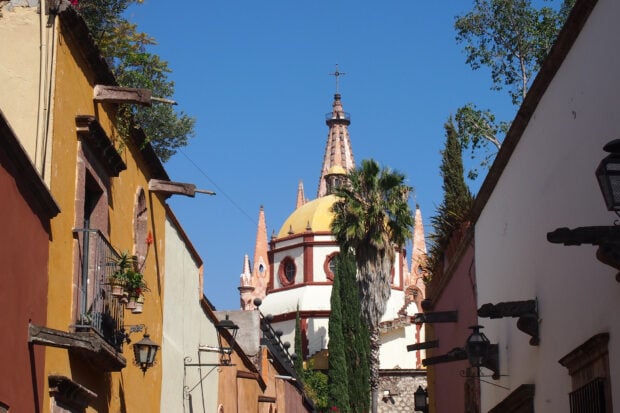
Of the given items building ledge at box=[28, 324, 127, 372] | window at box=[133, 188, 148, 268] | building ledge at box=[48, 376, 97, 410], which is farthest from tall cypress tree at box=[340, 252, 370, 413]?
building ledge at box=[48, 376, 97, 410]

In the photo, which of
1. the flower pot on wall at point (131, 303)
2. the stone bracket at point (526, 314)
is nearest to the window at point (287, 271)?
the stone bracket at point (526, 314)

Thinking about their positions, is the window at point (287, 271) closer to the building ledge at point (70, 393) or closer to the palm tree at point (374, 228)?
the palm tree at point (374, 228)

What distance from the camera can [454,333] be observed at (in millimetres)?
19141

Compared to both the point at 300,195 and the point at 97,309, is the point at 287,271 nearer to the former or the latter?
the point at 300,195

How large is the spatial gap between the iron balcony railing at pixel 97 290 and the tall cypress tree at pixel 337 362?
3457 centimetres

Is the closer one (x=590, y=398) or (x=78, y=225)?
(x=590, y=398)

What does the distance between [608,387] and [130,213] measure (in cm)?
573

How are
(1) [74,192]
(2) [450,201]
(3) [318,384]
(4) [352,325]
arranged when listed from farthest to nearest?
(3) [318,384], (4) [352,325], (2) [450,201], (1) [74,192]

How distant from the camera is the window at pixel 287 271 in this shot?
64.4 m

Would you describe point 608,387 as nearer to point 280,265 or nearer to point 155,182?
point 155,182

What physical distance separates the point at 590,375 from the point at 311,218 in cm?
5560

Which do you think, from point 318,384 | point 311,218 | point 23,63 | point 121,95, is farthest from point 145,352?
point 311,218

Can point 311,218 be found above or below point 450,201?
above

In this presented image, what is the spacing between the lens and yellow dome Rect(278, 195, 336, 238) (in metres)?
64.6
